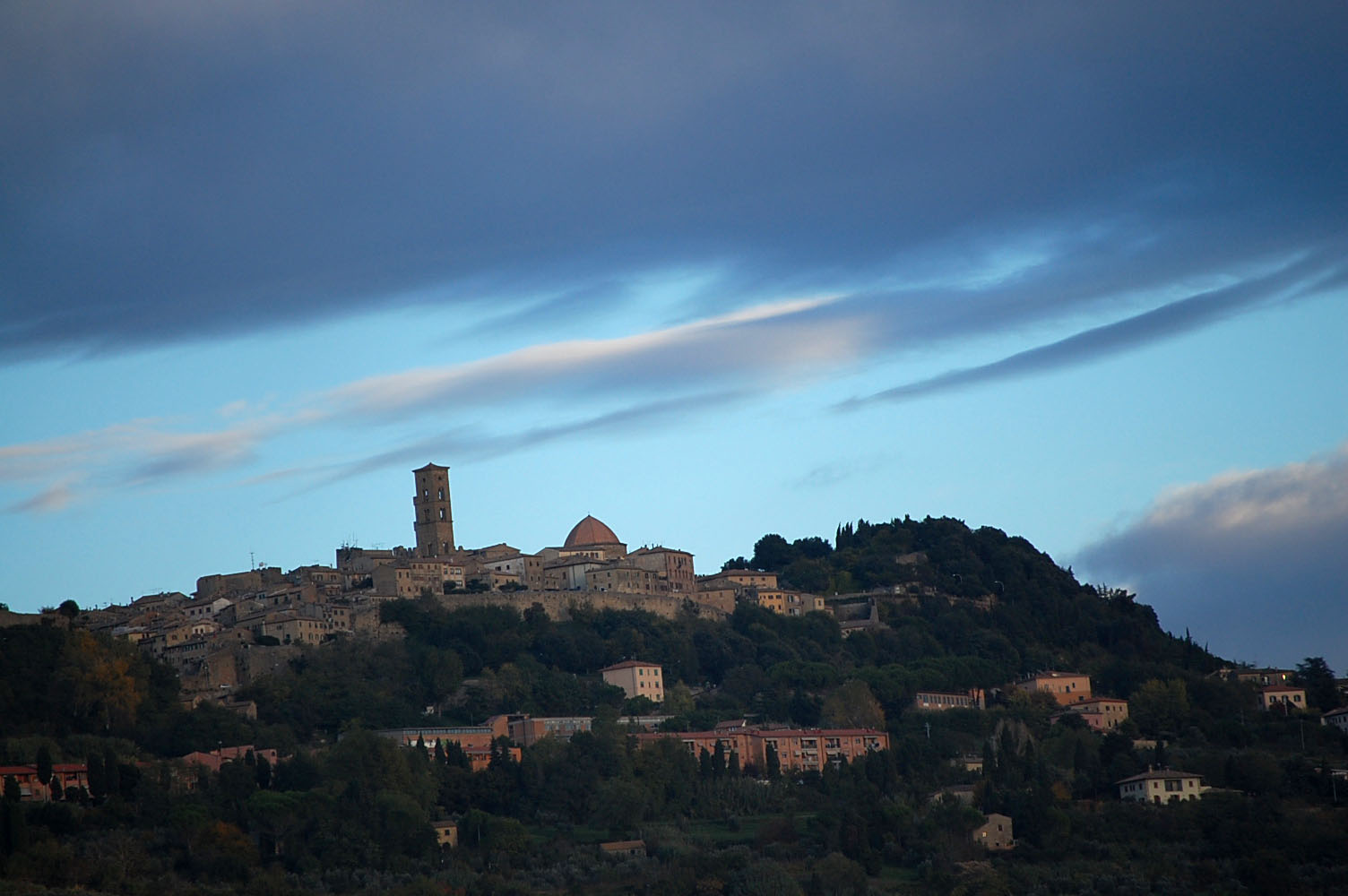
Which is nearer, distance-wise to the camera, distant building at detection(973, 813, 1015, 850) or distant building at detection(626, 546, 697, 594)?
distant building at detection(973, 813, 1015, 850)

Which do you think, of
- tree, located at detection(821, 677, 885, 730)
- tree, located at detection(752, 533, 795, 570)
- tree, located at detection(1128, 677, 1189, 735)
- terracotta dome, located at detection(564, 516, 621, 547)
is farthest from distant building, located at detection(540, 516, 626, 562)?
tree, located at detection(1128, 677, 1189, 735)

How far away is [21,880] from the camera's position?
1969 inches

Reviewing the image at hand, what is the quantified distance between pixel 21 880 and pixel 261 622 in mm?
25211

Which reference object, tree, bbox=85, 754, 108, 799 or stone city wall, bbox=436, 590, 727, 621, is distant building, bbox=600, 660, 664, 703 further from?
tree, bbox=85, 754, 108, 799

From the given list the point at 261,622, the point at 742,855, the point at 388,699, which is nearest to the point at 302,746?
the point at 388,699

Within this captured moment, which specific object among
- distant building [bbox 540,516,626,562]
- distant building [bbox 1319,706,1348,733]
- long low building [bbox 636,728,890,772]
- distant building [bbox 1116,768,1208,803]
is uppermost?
distant building [bbox 540,516,626,562]

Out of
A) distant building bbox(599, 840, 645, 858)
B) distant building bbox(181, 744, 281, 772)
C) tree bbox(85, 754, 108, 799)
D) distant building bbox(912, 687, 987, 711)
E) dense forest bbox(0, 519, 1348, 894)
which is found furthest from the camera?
distant building bbox(912, 687, 987, 711)

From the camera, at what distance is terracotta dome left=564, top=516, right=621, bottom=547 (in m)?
93.8

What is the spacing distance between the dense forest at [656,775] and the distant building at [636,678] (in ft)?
3.27

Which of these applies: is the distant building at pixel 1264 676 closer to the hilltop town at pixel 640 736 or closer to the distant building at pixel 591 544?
the hilltop town at pixel 640 736

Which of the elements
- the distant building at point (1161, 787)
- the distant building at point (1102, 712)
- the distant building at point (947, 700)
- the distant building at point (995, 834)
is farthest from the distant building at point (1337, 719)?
the distant building at point (995, 834)

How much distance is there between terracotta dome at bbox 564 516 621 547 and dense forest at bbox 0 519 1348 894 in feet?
35.3

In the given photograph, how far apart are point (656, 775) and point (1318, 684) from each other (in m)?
31.3

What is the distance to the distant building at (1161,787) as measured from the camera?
65.1 m
